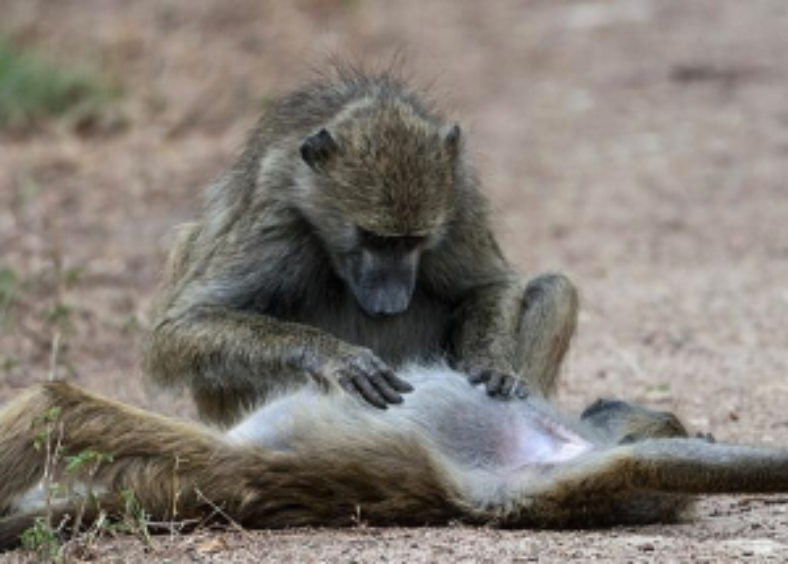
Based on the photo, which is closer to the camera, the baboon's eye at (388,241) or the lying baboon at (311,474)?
the lying baboon at (311,474)

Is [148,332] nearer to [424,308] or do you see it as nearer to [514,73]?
[424,308]

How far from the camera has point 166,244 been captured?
11523mm

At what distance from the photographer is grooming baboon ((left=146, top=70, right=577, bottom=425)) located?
267 inches

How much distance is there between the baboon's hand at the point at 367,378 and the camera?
6.21m

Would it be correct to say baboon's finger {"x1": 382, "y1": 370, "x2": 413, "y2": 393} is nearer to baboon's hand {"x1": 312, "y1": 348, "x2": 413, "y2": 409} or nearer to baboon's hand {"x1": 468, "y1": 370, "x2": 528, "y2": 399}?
baboon's hand {"x1": 312, "y1": 348, "x2": 413, "y2": 409}

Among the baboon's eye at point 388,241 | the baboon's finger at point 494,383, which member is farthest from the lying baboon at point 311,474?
the baboon's eye at point 388,241

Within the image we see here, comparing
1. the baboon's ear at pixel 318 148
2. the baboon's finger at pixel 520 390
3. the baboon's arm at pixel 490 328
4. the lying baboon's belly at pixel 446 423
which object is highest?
the baboon's ear at pixel 318 148

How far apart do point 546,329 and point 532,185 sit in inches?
265

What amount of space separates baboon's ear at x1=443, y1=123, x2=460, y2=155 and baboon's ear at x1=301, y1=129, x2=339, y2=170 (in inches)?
16.3

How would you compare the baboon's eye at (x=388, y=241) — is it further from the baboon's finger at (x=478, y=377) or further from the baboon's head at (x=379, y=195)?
the baboon's finger at (x=478, y=377)

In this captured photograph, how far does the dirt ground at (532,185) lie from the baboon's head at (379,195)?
0.79 meters

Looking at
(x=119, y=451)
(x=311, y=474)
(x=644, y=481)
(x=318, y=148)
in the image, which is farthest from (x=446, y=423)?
(x=318, y=148)

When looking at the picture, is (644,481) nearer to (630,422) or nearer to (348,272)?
(630,422)

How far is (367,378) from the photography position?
6293 mm
